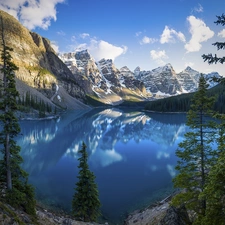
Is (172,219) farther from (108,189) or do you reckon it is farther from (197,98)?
(108,189)

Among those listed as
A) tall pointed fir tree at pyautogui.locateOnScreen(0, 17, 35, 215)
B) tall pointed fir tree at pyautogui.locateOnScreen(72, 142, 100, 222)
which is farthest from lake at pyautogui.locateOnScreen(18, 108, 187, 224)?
tall pointed fir tree at pyautogui.locateOnScreen(72, 142, 100, 222)

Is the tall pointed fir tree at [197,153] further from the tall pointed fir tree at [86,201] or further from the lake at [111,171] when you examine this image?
the lake at [111,171]

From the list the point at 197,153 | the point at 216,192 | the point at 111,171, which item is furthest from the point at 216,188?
the point at 111,171

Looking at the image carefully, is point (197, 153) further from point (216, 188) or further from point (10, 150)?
point (10, 150)

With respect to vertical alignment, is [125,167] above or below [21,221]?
below

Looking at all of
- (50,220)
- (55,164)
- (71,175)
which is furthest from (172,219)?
(55,164)

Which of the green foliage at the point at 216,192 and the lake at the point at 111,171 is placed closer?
the green foliage at the point at 216,192

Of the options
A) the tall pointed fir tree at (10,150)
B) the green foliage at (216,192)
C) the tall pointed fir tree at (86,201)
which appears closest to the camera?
the green foliage at (216,192)

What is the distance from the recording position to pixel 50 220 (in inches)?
579

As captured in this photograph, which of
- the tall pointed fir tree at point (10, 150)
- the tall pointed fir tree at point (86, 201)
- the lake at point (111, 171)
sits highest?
the tall pointed fir tree at point (10, 150)

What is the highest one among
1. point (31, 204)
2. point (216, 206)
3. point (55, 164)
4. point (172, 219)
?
point (216, 206)

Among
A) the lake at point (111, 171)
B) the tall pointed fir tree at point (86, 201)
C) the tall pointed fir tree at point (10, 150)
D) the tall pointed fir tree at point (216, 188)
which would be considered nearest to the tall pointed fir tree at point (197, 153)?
the tall pointed fir tree at point (216, 188)

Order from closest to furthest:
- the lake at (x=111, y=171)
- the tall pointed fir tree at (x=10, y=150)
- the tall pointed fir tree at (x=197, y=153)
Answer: the tall pointed fir tree at (x=197, y=153) < the tall pointed fir tree at (x=10, y=150) < the lake at (x=111, y=171)

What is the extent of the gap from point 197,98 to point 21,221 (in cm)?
1341
